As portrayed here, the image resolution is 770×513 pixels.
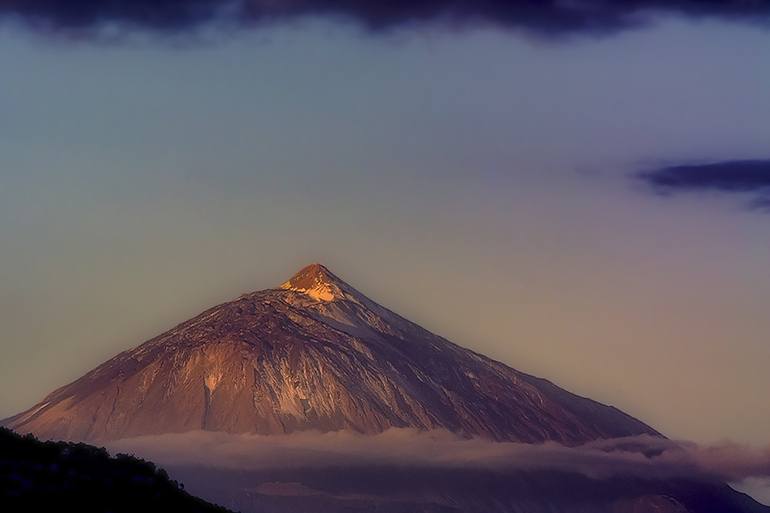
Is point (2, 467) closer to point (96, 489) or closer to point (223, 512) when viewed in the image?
point (96, 489)

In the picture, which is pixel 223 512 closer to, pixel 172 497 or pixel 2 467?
pixel 172 497

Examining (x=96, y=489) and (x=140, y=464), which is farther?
(x=140, y=464)

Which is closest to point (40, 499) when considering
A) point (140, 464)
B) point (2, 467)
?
point (2, 467)

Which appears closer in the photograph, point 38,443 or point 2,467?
point 2,467
